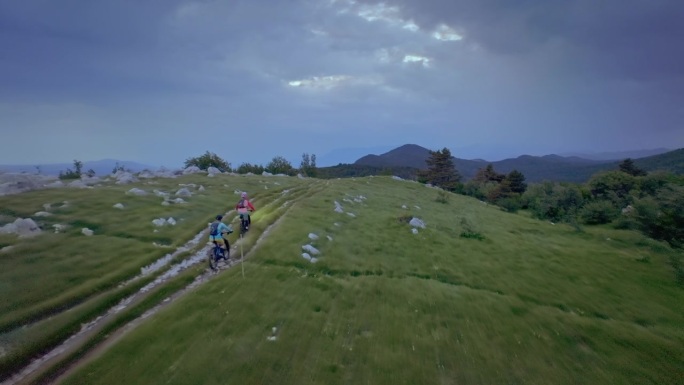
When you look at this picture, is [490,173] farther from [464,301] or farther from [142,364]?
[142,364]

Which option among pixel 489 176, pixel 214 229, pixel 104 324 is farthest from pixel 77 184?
pixel 489 176

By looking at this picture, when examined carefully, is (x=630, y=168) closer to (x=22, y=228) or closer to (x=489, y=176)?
(x=489, y=176)

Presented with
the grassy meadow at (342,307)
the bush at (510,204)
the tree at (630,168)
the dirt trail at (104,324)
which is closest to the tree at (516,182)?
the bush at (510,204)

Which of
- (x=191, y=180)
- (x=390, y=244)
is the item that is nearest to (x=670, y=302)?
(x=390, y=244)

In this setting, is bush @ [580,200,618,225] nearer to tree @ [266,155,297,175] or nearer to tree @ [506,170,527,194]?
tree @ [506,170,527,194]

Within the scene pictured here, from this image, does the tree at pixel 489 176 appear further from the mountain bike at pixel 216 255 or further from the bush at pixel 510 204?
the mountain bike at pixel 216 255

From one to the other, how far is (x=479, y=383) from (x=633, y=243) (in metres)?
45.7

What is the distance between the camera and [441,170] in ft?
418

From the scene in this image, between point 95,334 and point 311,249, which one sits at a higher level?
point 311,249

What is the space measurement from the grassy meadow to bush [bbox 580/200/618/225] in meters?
29.0

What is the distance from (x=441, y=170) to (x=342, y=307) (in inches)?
4574

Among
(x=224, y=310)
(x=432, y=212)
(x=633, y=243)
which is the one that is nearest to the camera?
(x=224, y=310)

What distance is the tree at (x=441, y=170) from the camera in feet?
414

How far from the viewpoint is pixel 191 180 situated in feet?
190
